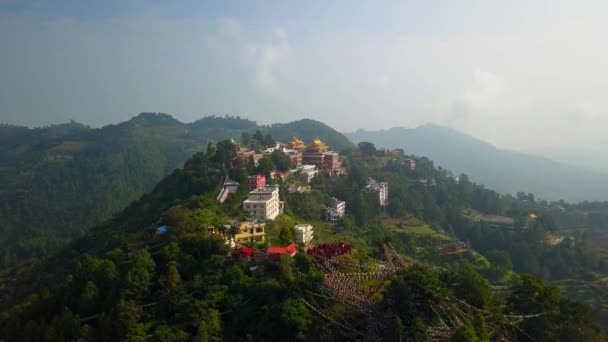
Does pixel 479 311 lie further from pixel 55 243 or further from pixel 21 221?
pixel 21 221

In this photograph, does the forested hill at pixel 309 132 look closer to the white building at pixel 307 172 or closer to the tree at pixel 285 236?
the white building at pixel 307 172

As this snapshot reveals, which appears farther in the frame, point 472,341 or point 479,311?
point 479,311

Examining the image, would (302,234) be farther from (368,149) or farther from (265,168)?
(368,149)

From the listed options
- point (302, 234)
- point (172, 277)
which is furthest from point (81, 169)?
point (172, 277)

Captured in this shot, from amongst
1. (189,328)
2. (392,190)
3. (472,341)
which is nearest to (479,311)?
(472,341)

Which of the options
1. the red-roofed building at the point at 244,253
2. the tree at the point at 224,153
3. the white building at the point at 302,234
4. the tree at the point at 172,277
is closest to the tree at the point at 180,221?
the red-roofed building at the point at 244,253

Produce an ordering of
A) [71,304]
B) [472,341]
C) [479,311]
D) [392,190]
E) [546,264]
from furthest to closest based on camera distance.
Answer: [392,190] → [546,264] → [71,304] → [479,311] → [472,341]
